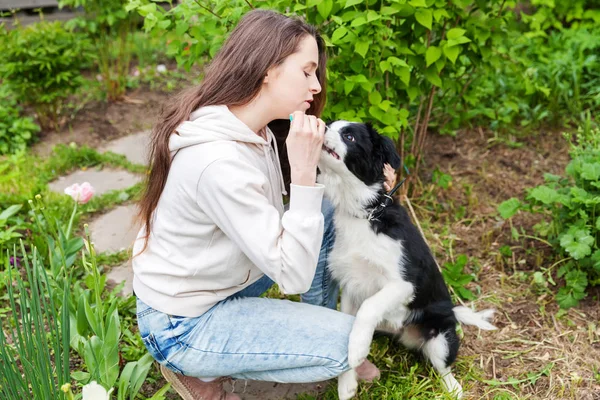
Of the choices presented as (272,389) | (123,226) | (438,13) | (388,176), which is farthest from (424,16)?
(123,226)

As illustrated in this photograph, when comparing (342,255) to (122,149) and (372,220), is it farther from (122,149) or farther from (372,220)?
(122,149)

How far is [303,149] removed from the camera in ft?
7.26

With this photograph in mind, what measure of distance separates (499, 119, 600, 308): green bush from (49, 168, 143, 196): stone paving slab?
266cm

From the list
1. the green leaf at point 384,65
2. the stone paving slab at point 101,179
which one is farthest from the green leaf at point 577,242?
the stone paving slab at point 101,179

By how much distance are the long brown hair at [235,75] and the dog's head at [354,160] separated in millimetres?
366

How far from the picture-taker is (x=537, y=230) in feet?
12.1

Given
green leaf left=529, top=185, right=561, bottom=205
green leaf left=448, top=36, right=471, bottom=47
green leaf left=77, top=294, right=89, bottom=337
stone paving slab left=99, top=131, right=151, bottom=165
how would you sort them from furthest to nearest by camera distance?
stone paving slab left=99, top=131, right=151, bottom=165 < green leaf left=529, top=185, right=561, bottom=205 < green leaf left=448, top=36, right=471, bottom=47 < green leaf left=77, top=294, right=89, bottom=337

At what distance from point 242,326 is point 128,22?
169 inches

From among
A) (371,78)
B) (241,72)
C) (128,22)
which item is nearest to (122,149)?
(128,22)

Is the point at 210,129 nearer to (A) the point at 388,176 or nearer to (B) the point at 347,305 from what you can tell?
(A) the point at 388,176

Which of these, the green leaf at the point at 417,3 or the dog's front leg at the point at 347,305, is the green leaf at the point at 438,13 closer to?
the green leaf at the point at 417,3

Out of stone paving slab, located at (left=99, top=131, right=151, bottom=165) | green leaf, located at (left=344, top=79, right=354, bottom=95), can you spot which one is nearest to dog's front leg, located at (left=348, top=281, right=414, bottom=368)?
green leaf, located at (left=344, top=79, right=354, bottom=95)

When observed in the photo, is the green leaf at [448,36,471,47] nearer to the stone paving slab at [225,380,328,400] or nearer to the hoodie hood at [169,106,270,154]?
the hoodie hood at [169,106,270,154]

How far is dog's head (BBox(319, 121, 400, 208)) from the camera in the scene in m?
2.49
